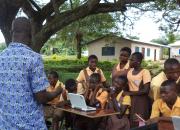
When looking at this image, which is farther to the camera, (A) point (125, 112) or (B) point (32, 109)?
(A) point (125, 112)

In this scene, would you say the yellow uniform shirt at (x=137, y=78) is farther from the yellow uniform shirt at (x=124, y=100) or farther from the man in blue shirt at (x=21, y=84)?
the man in blue shirt at (x=21, y=84)

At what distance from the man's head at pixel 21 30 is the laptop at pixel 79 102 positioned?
2.38 m

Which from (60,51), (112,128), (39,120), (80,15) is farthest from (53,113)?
(60,51)

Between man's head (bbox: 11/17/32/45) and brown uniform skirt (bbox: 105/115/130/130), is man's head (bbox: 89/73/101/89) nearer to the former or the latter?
brown uniform skirt (bbox: 105/115/130/130)

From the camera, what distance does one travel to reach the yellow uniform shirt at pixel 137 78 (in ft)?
19.0

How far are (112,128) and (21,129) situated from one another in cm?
246

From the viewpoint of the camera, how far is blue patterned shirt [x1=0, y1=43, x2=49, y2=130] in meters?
3.45

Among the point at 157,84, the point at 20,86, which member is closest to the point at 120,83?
the point at 157,84

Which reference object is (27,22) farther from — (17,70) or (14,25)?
(17,70)

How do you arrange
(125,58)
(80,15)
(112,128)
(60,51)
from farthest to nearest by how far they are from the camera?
(60,51) → (80,15) → (125,58) → (112,128)

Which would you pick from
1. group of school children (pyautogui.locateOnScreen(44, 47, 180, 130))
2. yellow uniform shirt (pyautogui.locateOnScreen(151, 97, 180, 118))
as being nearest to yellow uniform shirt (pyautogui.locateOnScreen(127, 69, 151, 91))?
group of school children (pyautogui.locateOnScreen(44, 47, 180, 130))

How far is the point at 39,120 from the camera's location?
3.56 meters

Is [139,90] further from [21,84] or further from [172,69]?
[21,84]

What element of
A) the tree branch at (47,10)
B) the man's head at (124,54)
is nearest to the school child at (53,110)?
→ the man's head at (124,54)
